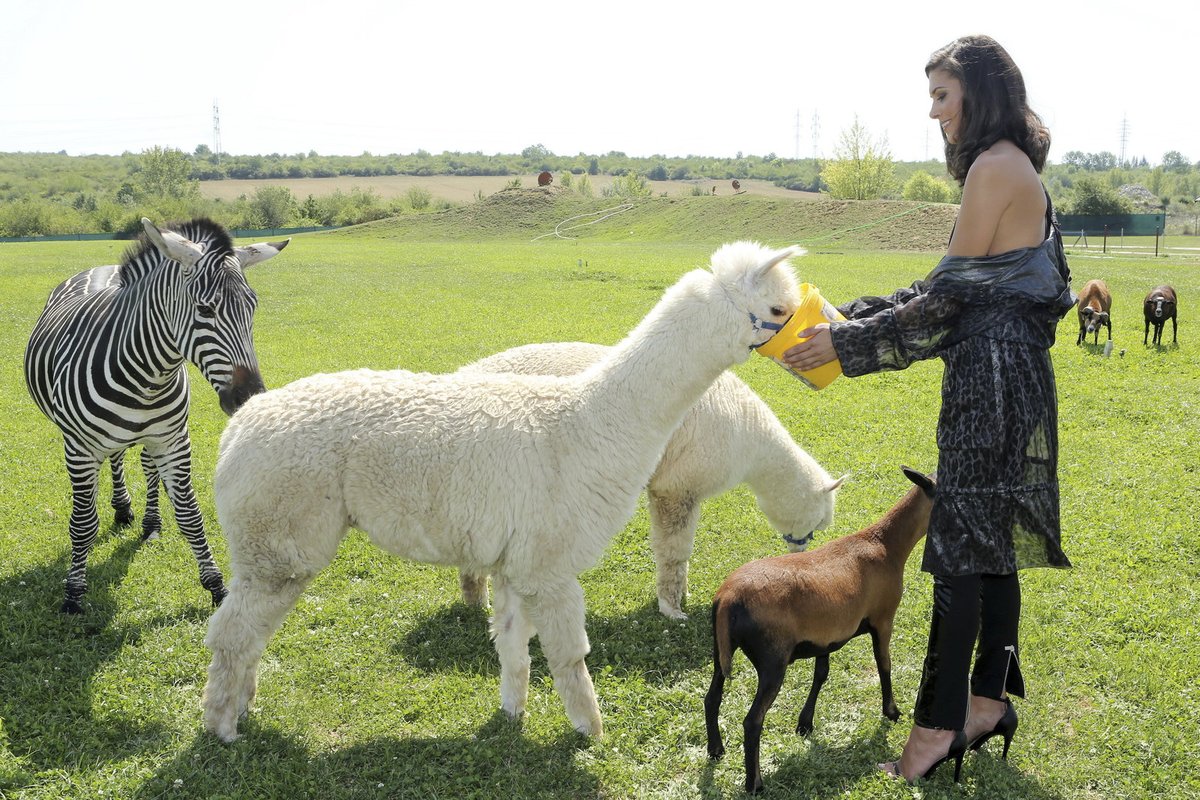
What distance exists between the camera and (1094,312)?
15.0 metres

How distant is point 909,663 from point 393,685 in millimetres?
3169

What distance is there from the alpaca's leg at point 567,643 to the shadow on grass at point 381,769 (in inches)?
6.4

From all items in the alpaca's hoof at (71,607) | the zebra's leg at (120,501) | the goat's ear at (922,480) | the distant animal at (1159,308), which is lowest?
the alpaca's hoof at (71,607)

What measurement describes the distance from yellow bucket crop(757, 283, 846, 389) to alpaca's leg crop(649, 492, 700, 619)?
6.86 ft

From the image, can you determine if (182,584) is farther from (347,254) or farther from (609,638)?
(347,254)

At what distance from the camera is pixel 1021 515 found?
3660 millimetres

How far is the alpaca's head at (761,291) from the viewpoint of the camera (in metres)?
4.03

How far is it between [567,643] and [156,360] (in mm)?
3532

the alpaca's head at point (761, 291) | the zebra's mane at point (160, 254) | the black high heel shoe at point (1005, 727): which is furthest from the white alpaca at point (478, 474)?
the black high heel shoe at point (1005, 727)

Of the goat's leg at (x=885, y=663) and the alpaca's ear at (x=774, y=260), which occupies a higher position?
the alpaca's ear at (x=774, y=260)

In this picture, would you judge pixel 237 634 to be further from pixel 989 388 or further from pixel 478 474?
pixel 989 388

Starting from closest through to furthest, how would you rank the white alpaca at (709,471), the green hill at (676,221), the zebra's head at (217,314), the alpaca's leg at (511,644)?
the alpaca's leg at (511,644) < the zebra's head at (217,314) < the white alpaca at (709,471) < the green hill at (676,221)

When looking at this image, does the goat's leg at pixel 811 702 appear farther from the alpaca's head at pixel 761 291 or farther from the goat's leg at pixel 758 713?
the alpaca's head at pixel 761 291

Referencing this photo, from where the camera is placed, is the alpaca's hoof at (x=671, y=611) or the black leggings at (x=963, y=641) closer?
the black leggings at (x=963, y=641)
